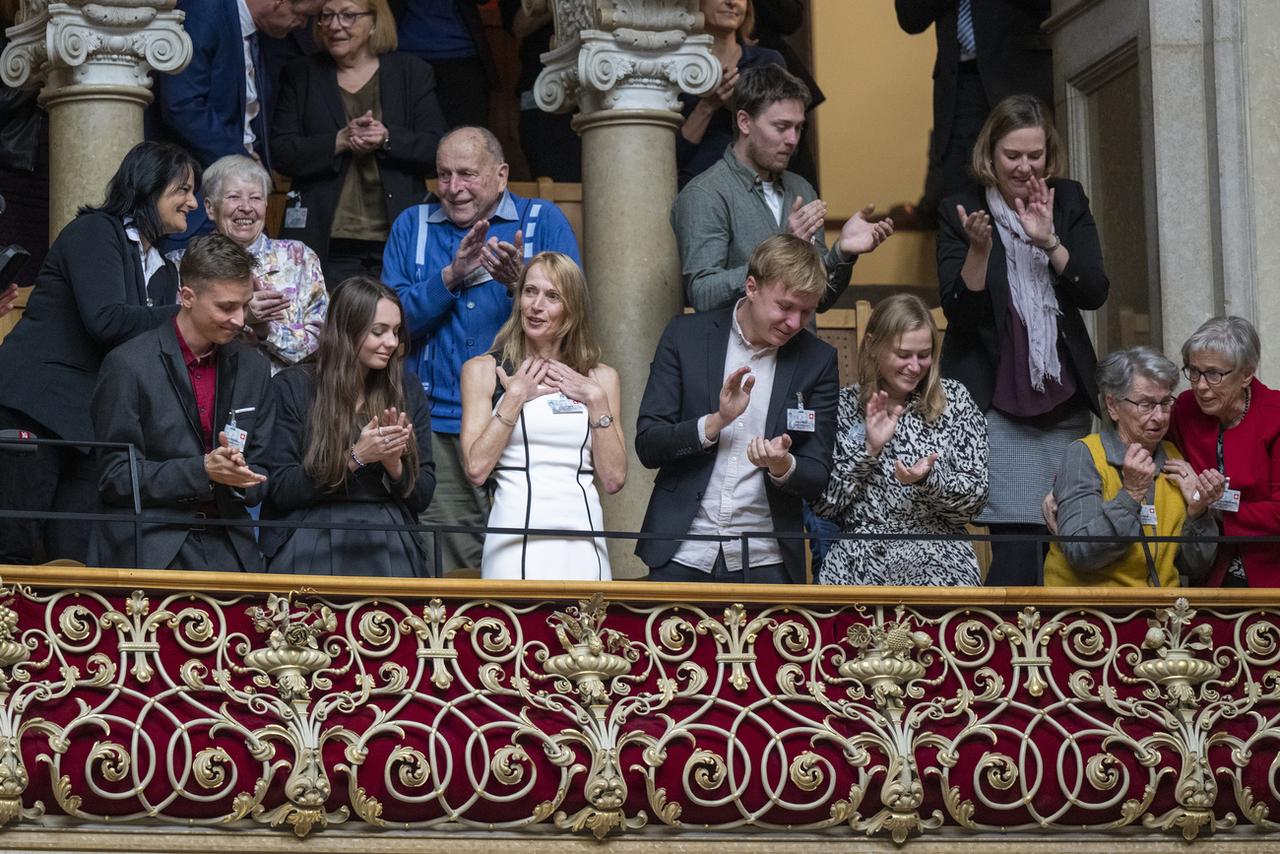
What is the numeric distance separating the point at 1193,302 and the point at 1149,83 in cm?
78

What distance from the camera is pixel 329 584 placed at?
6836mm

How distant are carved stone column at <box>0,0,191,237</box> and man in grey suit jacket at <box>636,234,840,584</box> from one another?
2343 millimetres

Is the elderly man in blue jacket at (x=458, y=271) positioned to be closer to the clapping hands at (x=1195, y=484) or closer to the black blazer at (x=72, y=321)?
the black blazer at (x=72, y=321)

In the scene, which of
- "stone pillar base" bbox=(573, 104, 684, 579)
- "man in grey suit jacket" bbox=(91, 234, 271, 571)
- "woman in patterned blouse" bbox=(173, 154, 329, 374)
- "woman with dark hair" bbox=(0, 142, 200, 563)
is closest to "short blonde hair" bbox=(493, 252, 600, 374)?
"man in grey suit jacket" bbox=(91, 234, 271, 571)

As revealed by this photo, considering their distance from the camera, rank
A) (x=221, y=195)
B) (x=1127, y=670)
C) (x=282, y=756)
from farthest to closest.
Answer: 1. (x=221, y=195)
2. (x=1127, y=670)
3. (x=282, y=756)

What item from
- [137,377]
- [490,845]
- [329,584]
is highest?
[137,377]

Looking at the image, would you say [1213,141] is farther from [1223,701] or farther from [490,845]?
[490,845]

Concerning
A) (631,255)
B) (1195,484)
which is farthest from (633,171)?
(1195,484)

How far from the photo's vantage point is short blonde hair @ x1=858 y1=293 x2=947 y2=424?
7406 mm

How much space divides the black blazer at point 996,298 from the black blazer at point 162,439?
2188 mm

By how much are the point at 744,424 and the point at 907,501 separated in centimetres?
51

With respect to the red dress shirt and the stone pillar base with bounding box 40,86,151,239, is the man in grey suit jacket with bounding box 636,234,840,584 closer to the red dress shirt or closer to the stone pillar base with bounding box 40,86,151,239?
the red dress shirt

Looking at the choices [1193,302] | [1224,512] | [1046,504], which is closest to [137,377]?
[1046,504]

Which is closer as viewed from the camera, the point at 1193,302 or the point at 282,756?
the point at 282,756
